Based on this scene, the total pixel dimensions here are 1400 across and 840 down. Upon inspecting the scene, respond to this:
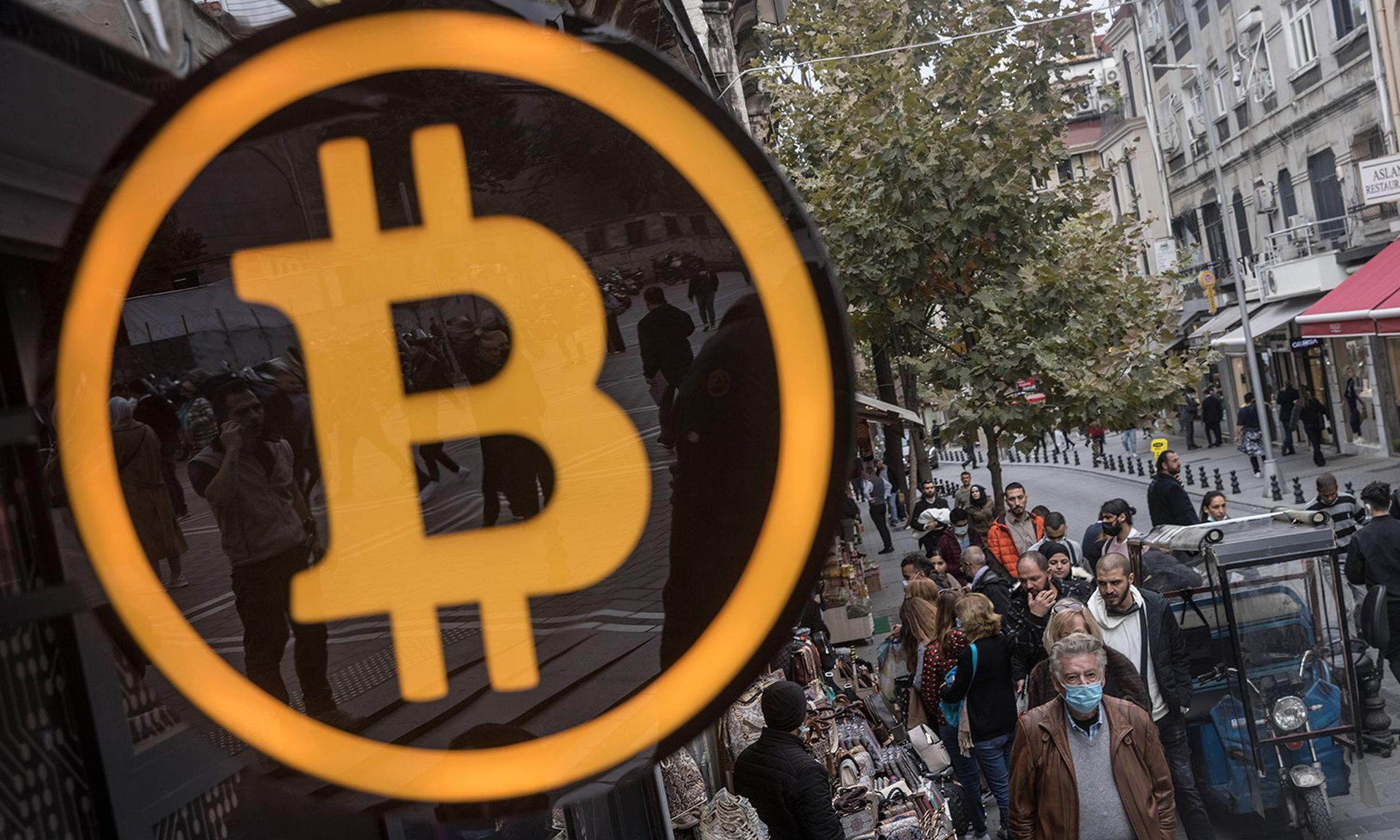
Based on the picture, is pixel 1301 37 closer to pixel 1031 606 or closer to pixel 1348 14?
pixel 1348 14

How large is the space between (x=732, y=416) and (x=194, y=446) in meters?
0.60

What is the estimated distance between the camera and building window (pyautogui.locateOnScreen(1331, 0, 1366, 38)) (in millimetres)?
23250

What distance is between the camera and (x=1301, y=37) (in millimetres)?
26547

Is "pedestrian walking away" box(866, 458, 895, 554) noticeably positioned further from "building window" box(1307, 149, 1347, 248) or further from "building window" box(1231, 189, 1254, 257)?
"building window" box(1231, 189, 1254, 257)

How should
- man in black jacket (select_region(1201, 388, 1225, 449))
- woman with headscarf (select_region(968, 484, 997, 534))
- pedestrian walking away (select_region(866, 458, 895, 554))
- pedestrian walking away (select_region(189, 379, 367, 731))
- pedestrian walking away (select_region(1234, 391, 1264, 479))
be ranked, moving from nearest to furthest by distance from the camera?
pedestrian walking away (select_region(189, 379, 367, 731)), woman with headscarf (select_region(968, 484, 997, 534)), pedestrian walking away (select_region(866, 458, 895, 554)), pedestrian walking away (select_region(1234, 391, 1264, 479)), man in black jacket (select_region(1201, 388, 1225, 449))

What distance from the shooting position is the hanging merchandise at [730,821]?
514 centimetres

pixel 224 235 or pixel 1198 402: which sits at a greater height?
pixel 224 235

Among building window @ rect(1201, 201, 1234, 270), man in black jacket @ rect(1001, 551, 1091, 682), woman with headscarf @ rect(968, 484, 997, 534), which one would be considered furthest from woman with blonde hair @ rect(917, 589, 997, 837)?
building window @ rect(1201, 201, 1234, 270)

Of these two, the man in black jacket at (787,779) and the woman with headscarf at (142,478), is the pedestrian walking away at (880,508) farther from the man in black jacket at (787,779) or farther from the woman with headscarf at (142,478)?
the woman with headscarf at (142,478)

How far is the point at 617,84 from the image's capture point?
134 centimetres

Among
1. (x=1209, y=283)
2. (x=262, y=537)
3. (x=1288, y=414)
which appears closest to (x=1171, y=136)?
(x=1209, y=283)

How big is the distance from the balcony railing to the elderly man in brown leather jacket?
23.1m

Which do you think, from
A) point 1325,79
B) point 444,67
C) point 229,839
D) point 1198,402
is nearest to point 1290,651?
point 229,839

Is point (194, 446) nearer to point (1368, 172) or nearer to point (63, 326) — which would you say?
point (63, 326)
